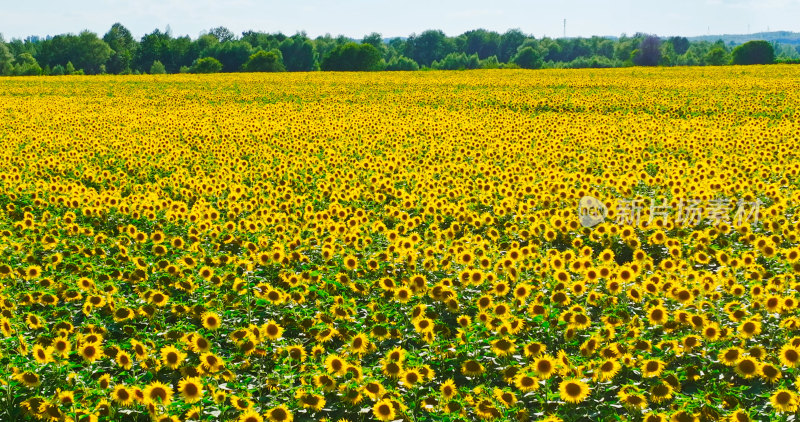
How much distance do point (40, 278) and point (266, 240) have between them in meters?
2.58

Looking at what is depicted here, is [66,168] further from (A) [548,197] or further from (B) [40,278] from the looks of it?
(A) [548,197]

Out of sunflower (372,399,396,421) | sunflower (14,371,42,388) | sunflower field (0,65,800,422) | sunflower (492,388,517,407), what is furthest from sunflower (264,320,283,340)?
sunflower (492,388,517,407)

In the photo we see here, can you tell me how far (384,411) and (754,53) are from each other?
10575cm

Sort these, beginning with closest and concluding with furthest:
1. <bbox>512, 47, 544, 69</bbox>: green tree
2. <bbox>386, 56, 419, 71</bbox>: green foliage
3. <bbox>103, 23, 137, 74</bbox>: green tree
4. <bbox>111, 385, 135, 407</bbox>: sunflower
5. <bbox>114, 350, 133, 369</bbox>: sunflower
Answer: <bbox>111, 385, 135, 407</bbox>: sunflower < <bbox>114, 350, 133, 369</bbox>: sunflower < <bbox>512, 47, 544, 69</bbox>: green tree < <bbox>103, 23, 137, 74</bbox>: green tree < <bbox>386, 56, 419, 71</bbox>: green foliage

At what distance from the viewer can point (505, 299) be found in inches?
283

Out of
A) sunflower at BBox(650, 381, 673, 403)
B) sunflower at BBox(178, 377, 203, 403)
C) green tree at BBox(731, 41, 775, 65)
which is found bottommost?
sunflower at BBox(650, 381, 673, 403)

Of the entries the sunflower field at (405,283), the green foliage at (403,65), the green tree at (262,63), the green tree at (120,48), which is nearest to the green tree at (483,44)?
the green foliage at (403,65)

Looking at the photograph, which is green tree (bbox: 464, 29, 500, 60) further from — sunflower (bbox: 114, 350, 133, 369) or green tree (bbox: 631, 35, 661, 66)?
sunflower (bbox: 114, 350, 133, 369)

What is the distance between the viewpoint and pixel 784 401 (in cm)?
468

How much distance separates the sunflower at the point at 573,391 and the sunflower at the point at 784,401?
4.18ft

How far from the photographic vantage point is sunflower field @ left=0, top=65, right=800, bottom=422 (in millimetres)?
5152

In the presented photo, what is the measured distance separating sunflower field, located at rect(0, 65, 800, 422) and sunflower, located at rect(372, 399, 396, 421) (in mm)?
17

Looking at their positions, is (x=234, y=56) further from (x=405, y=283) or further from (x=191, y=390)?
(x=191, y=390)

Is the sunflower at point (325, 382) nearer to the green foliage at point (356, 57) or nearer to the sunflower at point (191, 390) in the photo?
the sunflower at point (191, 390)
